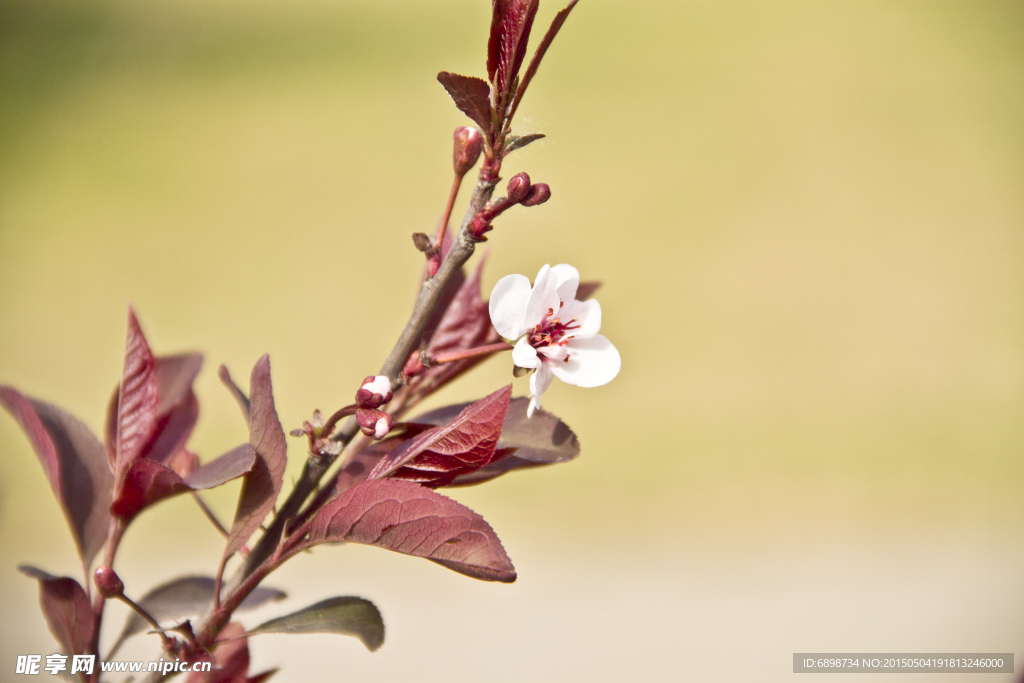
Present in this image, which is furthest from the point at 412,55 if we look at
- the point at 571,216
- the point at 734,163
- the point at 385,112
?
A: the point at 734,163

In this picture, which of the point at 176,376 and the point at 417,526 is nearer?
the point at 417,526

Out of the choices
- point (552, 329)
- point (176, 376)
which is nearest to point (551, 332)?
point (552, 329)

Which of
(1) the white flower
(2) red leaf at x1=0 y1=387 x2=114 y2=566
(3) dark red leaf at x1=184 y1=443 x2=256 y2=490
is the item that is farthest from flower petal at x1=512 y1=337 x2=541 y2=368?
(2) red leaf at x1=0 y1=387 x2=114 y2=566

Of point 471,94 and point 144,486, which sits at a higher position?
point 471,94

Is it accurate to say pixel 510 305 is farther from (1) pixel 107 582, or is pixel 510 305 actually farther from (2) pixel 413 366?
(1) pixel 107 582

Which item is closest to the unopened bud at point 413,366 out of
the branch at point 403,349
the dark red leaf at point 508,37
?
the branch at point 403,349

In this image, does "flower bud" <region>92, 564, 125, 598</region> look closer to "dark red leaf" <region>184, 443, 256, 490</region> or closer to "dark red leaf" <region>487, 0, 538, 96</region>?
"dark red leaf" <region>184, 443, 256, 490</region>
